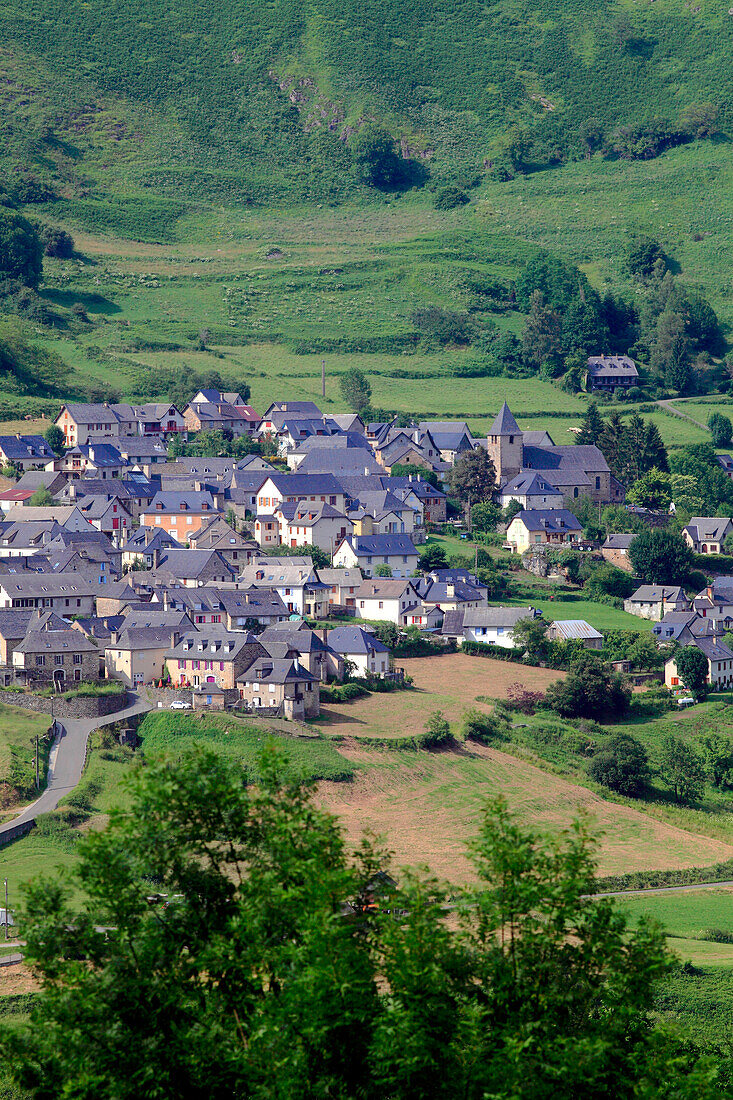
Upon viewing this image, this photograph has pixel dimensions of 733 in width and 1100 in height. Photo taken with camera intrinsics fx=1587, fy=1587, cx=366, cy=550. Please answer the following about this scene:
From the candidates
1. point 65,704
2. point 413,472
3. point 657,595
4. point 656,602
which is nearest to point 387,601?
point 656,602

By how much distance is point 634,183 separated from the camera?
631ft

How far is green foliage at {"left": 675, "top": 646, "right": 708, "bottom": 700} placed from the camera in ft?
264

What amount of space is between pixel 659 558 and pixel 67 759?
46.6 meters

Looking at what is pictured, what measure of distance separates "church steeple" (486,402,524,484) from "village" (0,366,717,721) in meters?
0.16

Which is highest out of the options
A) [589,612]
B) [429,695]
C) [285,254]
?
[285,254]

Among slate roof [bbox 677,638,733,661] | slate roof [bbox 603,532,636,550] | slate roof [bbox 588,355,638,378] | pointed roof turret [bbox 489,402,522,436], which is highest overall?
slate roof [bbox 588,355,638,378]

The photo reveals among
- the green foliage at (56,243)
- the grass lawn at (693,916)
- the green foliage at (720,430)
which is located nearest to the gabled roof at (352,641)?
the grass lawn at (693,916)

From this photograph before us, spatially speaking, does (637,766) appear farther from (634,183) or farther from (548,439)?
(634,183)

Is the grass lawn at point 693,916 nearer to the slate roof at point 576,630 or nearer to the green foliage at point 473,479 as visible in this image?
the slate roof at point 576,630

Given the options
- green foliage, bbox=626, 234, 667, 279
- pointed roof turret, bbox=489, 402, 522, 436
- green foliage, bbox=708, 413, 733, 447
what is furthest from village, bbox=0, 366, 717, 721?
green foliage, bbox=626, 234, 667, 279

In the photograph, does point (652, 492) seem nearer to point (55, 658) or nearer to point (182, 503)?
point (182, 503)

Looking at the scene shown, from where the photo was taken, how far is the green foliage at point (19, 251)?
454 ft

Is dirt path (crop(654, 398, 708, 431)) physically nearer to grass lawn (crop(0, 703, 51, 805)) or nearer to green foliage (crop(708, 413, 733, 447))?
green foliage (crop(708, 413, 733, 447))

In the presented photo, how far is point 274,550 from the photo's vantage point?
93.2 metres
